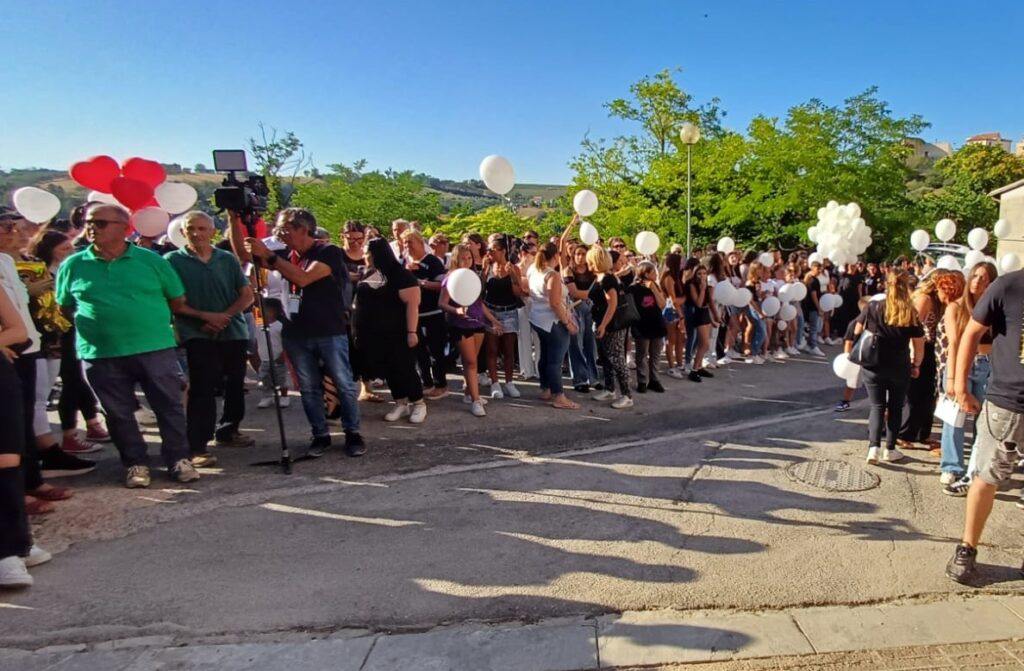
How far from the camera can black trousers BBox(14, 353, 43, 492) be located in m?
4.11

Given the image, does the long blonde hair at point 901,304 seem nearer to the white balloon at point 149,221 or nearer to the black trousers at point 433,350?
the black trousers at point 433,350

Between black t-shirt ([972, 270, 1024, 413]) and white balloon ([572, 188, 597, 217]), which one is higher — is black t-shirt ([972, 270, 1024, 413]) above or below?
below

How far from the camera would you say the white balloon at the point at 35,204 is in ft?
19.9

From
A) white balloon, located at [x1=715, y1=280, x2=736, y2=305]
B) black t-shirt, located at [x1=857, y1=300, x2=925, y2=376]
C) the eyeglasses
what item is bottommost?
black t-shirt, located at [x1=857, y1=300, x2=925, y2=376]

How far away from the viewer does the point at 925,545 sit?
3.60 metres

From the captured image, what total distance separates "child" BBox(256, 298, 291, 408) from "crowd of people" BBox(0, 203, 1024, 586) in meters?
0.04

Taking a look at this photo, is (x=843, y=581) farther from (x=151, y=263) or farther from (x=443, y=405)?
(x=151, y=263)

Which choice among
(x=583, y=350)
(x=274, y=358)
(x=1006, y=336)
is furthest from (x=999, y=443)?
(x=274, y=358)

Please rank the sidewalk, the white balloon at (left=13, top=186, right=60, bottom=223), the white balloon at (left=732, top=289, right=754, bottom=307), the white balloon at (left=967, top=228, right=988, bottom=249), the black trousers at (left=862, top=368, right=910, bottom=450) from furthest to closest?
the white balloon at (left=967, top=228, right=988, bottom=249), the white balloon at (left=732, top=289, right=754, bottom=307), the white balloon at (left=13, top=186, right=60, bottom=223), the black trousers at (left=862, top=368, right=910, bottom=450), the sidewalk

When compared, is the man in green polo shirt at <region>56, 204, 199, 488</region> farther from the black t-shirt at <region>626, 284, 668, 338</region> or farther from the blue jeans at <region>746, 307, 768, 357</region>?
Result: the blue jeans at <region>746, 307, 768, 357</region>

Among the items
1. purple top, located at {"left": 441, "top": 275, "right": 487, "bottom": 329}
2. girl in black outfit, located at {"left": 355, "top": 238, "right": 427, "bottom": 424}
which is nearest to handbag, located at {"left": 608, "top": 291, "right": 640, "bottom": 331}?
purple top, located at {"left": 441, "top": 275, "right": 487, "bottom": 329}

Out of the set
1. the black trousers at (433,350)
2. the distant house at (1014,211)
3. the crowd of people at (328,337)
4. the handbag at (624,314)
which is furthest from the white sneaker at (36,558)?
the distant house at (1014,211)

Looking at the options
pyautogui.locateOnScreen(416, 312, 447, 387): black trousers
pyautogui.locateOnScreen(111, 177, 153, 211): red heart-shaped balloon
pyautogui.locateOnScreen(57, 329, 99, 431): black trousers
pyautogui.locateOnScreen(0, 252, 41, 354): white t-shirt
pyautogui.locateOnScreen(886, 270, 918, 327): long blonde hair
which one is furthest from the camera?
pyautogui.locateOnScreen(416, 312, 447, 387): black trousers

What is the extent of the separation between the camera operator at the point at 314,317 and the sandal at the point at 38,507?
1755mm
